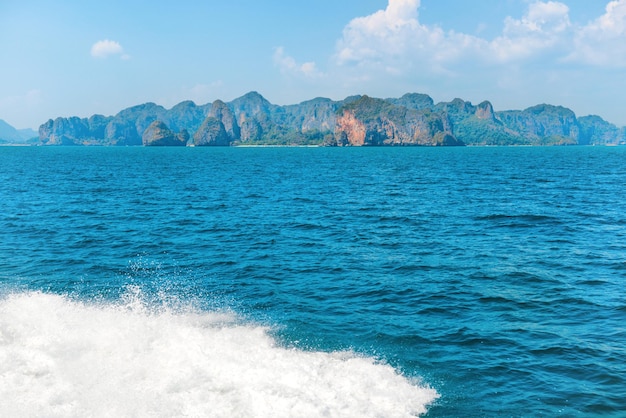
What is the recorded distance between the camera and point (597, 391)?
1527 centimetres

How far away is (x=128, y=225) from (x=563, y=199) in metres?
50.7

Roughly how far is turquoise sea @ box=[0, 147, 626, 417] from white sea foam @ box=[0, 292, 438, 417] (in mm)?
71

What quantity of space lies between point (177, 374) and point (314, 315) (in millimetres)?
7935

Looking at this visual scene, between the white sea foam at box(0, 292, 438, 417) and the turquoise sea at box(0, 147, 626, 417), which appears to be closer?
the white sea foam at box(0, 292, 438, 417)

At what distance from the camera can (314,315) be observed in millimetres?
21781

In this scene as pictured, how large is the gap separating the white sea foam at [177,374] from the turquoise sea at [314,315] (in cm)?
7

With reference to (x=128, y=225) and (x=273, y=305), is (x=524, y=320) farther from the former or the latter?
(x=128, y=225)

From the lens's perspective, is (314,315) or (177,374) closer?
(177,374)

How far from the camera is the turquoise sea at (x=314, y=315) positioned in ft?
47.6

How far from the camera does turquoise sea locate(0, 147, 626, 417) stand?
1452 centimetres

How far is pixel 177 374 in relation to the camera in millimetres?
15445

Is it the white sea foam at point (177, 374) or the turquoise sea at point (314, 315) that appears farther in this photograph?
the turquoise sea at point (314, 315)

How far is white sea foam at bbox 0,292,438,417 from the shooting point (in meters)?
13.6

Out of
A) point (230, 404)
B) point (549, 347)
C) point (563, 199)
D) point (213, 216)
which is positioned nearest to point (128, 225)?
point (213, 216)
